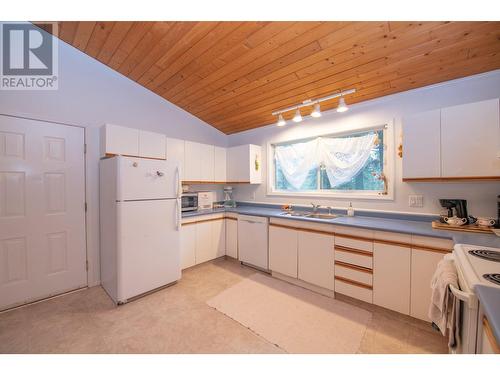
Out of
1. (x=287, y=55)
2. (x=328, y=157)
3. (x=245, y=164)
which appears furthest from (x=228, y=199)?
(x=287, y=55)

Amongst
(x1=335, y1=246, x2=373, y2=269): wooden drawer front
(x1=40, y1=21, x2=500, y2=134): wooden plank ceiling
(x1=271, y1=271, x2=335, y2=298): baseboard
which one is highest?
(x1=40, y1=21, x2=500, y2=134): wooden plank ceiling

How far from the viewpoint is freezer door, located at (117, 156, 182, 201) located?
7.02 ft

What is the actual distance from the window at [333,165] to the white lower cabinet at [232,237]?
95cm

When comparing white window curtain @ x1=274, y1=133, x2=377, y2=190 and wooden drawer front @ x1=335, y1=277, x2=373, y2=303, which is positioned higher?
white window curtain @ x1=274, y1=133, x2=377, y2=190

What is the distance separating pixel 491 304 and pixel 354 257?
54.6 inches

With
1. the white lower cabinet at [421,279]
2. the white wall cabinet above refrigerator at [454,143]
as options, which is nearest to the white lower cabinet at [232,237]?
the white lower cabinet at [421,279]

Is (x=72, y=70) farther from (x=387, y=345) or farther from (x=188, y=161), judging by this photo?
(x=387, y=345)

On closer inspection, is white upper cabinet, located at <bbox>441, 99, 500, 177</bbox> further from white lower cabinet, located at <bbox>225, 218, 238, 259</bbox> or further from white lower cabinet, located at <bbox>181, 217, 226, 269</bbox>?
white lower cabinet, located at <bbox>181, 217, 226, 269</bbox>

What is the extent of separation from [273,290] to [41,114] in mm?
3384

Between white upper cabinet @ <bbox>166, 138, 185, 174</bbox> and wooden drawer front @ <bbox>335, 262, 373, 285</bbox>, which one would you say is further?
white upper cabinet @ <bbox>166, 138, 185, 174</bbox>

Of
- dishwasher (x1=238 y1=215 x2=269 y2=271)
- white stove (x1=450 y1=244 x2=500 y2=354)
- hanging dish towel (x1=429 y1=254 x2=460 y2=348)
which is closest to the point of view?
white stove (x1=450 y1=244 x2=500 y2=354)

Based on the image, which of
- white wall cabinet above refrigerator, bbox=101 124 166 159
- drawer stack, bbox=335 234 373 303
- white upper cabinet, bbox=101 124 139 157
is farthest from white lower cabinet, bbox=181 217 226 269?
drawer stack, bbox=335 234 373 303

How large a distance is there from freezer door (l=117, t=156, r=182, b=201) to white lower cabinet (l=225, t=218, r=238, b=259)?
111cm

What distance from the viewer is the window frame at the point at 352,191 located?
243cm
